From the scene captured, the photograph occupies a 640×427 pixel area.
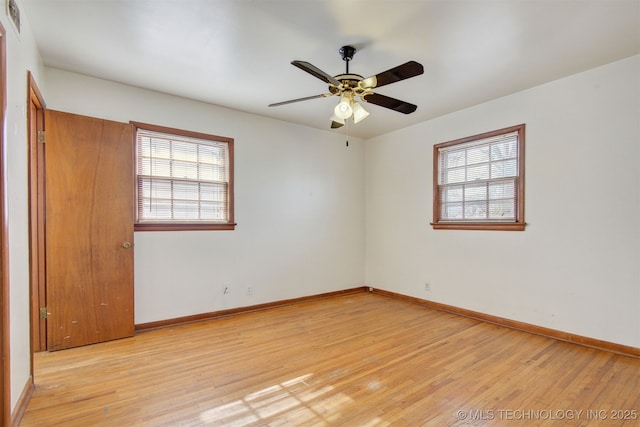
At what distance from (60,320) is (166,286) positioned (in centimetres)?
94

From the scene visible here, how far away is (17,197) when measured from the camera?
1.91 meters

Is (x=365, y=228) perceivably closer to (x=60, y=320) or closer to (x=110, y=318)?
(x=110, y=318)

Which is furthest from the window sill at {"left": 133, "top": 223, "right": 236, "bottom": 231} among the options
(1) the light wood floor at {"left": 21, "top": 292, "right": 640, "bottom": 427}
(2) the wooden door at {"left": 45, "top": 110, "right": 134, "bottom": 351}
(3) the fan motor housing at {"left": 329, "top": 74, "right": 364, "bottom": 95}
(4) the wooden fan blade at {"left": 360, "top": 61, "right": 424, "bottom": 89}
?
(4) the wooden fan blade at {"left": 360, "top": 61, "right": 424, "bottom": 89}

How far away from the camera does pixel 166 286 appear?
3482 mm

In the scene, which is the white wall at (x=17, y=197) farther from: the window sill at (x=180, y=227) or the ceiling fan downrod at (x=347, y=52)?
the ceiling fan downrod at (x=347, y=52)

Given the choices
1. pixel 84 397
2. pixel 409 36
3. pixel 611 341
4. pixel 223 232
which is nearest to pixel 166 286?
pixel 223 232

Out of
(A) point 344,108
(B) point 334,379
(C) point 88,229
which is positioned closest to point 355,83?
(A) point 344,108

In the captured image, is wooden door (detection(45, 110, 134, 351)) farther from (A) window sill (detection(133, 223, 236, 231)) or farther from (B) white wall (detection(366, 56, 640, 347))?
(B) white wall (detection(366, 56, 640, 347))

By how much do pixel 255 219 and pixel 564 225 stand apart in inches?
140

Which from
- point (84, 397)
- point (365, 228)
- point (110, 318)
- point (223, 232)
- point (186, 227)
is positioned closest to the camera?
point (84, 397)

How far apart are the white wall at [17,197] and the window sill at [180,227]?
4.03 feet

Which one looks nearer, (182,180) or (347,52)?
(347,52)

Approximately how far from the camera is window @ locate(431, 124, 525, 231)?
3504mm

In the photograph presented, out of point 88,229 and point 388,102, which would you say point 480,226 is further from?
point 88,229
